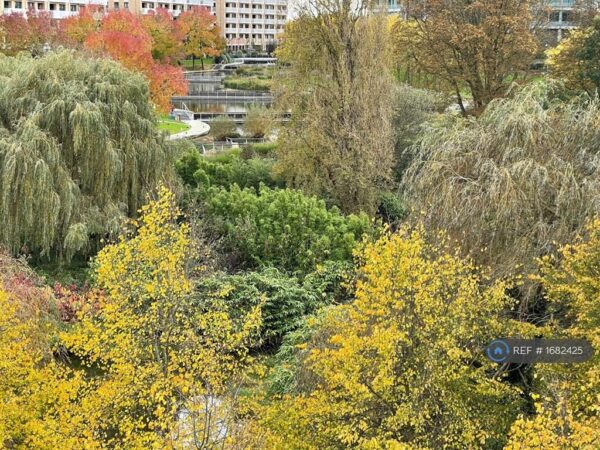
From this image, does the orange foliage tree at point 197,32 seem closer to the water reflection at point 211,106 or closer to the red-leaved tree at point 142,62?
the water reflection at point 211,106

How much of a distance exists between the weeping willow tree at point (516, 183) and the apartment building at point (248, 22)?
9230 cm

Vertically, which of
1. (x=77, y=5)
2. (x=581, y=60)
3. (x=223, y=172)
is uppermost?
(x=77, y=5)

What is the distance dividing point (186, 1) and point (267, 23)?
18.9 metres

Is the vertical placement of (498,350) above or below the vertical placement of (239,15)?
below

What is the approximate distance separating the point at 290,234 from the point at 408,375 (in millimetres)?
10551

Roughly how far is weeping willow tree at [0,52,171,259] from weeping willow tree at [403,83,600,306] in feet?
30.1

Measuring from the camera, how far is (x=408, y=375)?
32.9 feet

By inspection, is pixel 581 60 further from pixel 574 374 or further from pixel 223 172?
pixel 574 374

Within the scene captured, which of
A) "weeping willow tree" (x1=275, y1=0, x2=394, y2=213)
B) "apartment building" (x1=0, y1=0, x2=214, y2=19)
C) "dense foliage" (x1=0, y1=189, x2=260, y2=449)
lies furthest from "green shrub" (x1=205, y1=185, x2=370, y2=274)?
"apartment building" (x1=0, y1=0, x2=214, y2=19)

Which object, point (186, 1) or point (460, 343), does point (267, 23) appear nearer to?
point (186, 1)

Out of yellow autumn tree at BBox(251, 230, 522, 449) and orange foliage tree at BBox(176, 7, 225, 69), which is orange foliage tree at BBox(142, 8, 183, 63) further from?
yellow autumn tree at BBox(251, 230, 522, 449)

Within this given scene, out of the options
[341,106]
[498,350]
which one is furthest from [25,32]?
[498,350]

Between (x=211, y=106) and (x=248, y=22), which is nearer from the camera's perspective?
(x=211, y=106)

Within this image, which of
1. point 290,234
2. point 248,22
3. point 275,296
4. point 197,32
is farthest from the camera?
point 248,22
